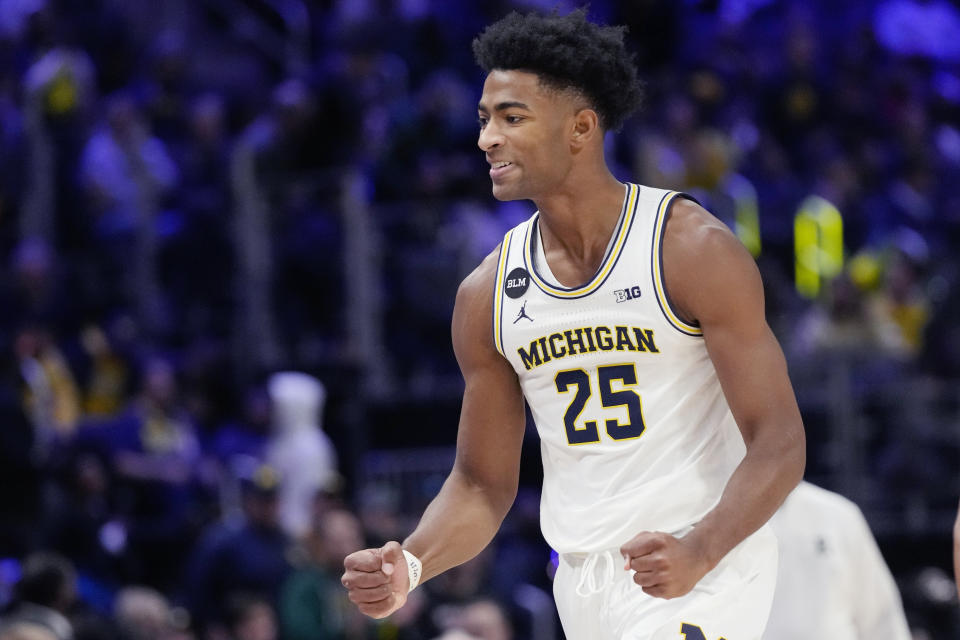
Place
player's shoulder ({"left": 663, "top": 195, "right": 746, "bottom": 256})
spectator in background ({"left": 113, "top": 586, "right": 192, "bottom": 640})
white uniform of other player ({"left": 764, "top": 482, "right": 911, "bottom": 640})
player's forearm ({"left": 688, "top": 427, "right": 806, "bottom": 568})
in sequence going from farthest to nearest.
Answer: spectator in background ({"left": 113, "top": 586, "right": 192, "bottom": 640}) → white uniform of other player ({"left": 764, "top": 482, "right": 911, "bottom": 640}) → player's shoulder ({"left": 663, "top": 195, "right": 746, "bottom": 256}) → player's forearm ({"left": 688, "top": 427, "right": 806, "bottom": 568})

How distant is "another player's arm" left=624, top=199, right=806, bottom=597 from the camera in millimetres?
3809

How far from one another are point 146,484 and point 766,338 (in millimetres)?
6395

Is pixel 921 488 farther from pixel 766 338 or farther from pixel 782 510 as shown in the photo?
pixel 766 338

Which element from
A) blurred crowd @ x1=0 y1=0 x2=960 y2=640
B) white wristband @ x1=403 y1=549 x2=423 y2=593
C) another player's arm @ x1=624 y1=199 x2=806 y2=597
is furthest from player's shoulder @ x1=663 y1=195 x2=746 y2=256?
blurred crowd @ x1=0 y1=0 x2=960 y2=640

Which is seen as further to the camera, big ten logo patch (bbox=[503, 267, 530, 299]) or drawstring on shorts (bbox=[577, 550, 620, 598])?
big ten logo patch (bbox=[503, 267, 530, 299])

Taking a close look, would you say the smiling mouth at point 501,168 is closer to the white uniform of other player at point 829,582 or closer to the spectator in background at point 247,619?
the white uniform of other player at point 829,582

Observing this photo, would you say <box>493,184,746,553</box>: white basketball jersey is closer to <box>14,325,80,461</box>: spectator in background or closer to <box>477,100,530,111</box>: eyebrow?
<box>477,100,530,111</box>: eyebrow

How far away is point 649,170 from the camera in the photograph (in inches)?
513

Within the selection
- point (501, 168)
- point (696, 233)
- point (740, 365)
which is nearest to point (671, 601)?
point (740, 365)

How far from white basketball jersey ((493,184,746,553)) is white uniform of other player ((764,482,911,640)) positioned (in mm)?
1653

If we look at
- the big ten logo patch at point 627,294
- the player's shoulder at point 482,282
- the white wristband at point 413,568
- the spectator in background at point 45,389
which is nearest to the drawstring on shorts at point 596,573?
the white wristband at point 413,568

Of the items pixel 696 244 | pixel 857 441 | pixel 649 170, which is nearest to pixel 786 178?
pixel 649 170

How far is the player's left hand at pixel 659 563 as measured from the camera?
3475 mm

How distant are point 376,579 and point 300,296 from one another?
26.5ft
